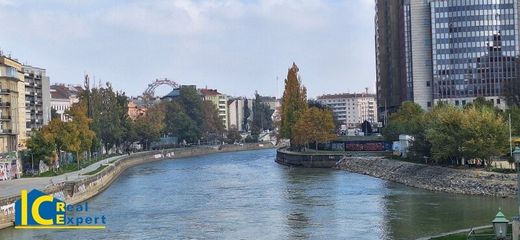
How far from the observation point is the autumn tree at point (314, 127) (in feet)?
327

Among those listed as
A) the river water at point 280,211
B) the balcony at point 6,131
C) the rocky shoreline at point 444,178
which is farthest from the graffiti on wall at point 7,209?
the rocky shoreline at point 444,178

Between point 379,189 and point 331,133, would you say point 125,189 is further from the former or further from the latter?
point 331,133

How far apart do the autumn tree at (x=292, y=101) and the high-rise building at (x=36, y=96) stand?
3478 cm

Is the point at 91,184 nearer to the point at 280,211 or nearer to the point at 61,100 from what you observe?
the point at 280,211

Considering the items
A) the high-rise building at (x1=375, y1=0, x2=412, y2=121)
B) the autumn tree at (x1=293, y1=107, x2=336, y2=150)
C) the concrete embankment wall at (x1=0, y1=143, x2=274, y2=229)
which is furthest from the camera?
the high-rise building at (x1=375, y1=0, x2=412, y2=121)

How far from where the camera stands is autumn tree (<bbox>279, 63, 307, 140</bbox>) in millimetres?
105750

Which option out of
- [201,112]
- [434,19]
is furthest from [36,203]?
[201,112]

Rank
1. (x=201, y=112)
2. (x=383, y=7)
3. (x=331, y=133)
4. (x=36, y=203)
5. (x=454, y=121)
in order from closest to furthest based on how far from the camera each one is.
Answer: (x=36, y=203)
(x=454, y=121)
(x=331, y=133)
(x=383, y=7)
(x=201, y=112)

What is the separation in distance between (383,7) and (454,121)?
295 ft

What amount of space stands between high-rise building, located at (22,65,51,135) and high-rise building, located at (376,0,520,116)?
196 feet

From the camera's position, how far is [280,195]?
54531mm

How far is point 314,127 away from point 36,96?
41226 mm

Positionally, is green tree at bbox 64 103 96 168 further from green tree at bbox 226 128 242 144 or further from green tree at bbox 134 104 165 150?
green tree at bbox 226 128 242 144

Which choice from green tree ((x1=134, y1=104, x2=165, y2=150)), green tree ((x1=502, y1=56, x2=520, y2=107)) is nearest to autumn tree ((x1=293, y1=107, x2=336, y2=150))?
green tree ((x1=502, y1=56, x2=520, y2=107))
